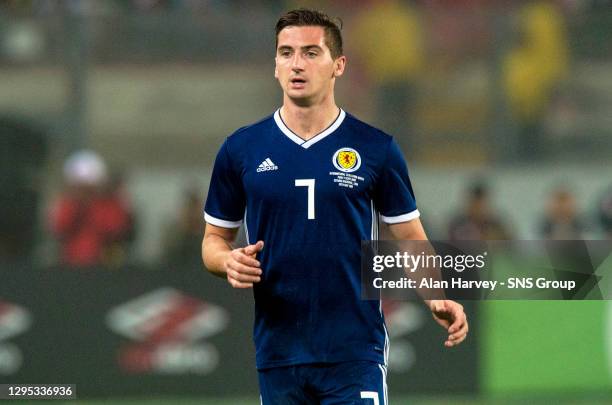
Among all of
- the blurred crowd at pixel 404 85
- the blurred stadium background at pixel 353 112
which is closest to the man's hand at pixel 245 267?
the blurred stadium background at pixel 353 112

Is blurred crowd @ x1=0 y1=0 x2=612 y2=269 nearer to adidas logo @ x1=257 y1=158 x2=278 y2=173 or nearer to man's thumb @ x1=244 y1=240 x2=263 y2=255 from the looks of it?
adidas logo @ x1=257 y1=158 x2=278 y2=173

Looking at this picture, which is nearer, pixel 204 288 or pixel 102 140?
pixel 204 288

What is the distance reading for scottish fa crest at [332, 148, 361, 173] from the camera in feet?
19.7

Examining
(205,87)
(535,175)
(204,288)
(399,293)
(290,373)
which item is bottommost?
(290,373)

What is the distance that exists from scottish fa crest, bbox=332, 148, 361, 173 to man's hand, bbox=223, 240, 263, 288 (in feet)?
1.95

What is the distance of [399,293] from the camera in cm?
683

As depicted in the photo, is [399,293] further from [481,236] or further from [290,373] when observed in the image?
[481,236]

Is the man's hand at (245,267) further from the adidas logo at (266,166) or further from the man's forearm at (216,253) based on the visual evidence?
the adidas logo at (266,166)

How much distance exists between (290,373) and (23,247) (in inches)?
275

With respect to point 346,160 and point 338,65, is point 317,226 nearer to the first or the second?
point 346,160

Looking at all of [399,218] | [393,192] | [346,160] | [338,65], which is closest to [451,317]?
[399,218]

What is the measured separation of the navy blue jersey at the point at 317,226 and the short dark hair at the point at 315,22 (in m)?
0.35

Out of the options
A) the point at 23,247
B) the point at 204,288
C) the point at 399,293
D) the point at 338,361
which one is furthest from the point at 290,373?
the point at 23,247

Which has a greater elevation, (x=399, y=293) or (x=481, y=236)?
(x=481, y=236)
